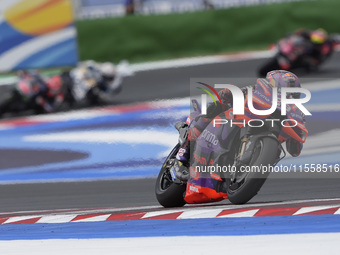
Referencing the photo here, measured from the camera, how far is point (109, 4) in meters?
16.6

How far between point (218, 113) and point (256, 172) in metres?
0.84

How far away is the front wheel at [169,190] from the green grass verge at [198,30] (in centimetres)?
1032

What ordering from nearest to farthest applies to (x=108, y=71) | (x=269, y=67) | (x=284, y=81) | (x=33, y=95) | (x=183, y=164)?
(x=284, y=81) < (x=183, y=164) < (x=33, y=95) < (x=108, y=71) < (x=269, y=67)

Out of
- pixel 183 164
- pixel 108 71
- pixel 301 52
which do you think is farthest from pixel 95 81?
pixel 183 164

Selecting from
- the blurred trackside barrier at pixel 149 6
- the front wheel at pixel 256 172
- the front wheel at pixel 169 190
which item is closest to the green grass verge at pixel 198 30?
the blurred trackside barrier at pixel 149 6

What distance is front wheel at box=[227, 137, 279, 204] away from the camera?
5.53 metres

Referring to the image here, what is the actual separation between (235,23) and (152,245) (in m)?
12.3

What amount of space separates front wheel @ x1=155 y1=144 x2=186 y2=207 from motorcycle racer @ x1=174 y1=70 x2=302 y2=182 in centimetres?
16

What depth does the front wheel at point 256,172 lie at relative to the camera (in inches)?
218

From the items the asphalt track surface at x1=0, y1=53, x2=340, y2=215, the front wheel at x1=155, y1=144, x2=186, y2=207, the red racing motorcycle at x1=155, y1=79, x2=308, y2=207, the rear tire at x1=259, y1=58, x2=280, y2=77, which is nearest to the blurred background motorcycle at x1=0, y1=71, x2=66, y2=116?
the asphalt track surface at x1=0, y1=53, x2=340, y2=215

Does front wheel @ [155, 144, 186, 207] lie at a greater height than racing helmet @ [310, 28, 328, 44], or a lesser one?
lesser

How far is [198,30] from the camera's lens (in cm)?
1700

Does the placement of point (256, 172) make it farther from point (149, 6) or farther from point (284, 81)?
point (149, 6)

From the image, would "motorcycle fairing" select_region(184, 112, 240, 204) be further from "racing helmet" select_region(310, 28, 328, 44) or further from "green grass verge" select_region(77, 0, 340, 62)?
"green grass verge" select_region(77, 0, 340, 62)
